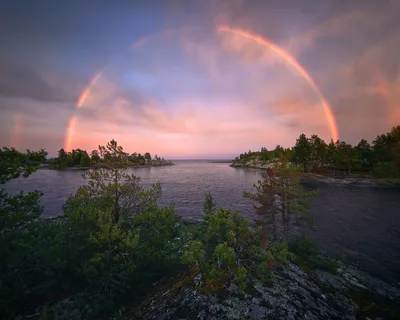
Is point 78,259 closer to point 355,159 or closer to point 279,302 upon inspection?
point 279,302

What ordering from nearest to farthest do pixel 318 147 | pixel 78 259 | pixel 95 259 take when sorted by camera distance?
1. pixel 95 259
2. pixel 78 259
3. pixel 318 147

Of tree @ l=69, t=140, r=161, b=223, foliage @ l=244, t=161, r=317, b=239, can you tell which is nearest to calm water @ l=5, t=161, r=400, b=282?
foliage @ l=244, t=161, r=317, b=239

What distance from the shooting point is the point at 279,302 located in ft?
28.0

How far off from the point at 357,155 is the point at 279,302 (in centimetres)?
9745

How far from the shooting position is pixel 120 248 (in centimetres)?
1107

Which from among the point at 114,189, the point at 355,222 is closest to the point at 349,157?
the point at 355,222

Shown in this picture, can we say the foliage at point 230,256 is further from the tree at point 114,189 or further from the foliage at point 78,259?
the tree at point 114,189

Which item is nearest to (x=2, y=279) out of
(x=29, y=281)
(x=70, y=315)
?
(x=29, y=281)

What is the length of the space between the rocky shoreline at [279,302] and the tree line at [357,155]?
58217 millimetres

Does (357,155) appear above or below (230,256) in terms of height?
above

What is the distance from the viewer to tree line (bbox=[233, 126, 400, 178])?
6850cm

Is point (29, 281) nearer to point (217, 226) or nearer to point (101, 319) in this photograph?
point (101, 319)

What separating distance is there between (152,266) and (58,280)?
5.41 meters

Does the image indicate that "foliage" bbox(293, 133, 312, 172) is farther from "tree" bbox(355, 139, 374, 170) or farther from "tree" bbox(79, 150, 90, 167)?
"tree" bbox(79, 150, 90, 167)
